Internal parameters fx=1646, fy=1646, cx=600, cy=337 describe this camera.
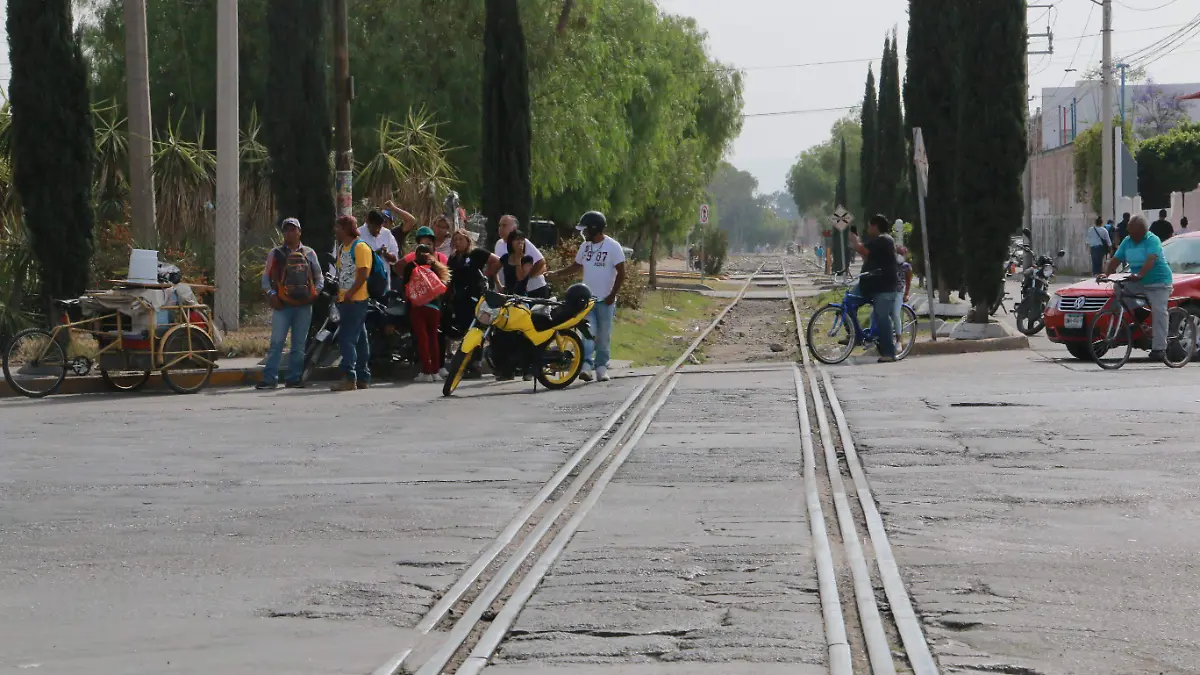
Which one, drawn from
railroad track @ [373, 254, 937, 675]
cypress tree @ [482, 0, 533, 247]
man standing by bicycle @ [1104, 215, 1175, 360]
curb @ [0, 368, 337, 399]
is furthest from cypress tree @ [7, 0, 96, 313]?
A: man standing by bicycle @ [1104, 215, 1175, 360]

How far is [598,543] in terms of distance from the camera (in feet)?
27.2

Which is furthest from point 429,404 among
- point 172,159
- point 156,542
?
point 172,159

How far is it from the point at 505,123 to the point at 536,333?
8.27 metres

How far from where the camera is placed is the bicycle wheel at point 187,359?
1744 centimetres

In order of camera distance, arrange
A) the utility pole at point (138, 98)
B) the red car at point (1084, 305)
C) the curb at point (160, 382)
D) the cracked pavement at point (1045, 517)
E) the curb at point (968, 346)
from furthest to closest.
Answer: the utility pole at point (138, 98), the curb at point (968, 346), the red car at point (1084, 305), the curb at point (160, 382), the cracked pavement at point (1045, 517)

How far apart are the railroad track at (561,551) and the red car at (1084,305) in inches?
348

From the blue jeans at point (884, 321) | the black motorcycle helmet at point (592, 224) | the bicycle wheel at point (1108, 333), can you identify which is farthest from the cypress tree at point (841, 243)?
the black motorcycle helmet at point (592, 224)

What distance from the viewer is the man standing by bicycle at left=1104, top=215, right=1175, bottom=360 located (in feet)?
62.3

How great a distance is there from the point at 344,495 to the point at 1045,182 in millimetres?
87384

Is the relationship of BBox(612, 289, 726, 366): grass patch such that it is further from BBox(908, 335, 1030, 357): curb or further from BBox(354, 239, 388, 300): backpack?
BBox(354, 239, 388, 300): backpack

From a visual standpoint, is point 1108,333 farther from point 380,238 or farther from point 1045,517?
point 1045,517

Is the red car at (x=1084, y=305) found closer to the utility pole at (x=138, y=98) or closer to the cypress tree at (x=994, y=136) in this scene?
the cypress tree at (x=994, y=136)

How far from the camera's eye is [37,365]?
17.3 metres

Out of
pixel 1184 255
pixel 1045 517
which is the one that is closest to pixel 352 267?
pixel 1045 517
